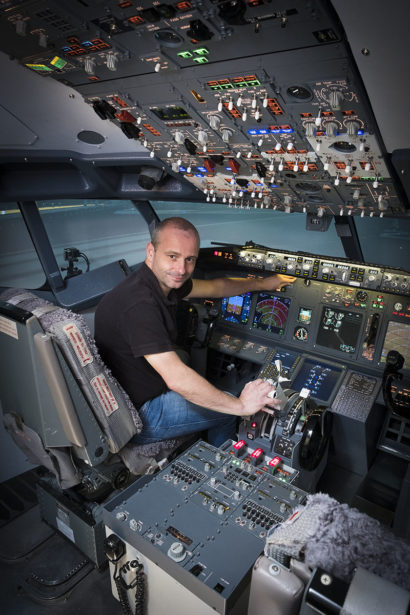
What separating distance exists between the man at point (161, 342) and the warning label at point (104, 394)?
18 cm

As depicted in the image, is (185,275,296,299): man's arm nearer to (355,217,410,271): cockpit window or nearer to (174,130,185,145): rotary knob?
(174,130,185,145): rotary knob

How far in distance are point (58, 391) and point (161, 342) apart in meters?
0.43

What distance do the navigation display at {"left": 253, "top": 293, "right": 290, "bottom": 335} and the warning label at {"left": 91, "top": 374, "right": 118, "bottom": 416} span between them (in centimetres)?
168

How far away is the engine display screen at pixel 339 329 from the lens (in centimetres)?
256

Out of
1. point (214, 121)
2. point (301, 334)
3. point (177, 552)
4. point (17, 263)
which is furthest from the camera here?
point (17, 263)

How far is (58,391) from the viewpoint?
1.31 m

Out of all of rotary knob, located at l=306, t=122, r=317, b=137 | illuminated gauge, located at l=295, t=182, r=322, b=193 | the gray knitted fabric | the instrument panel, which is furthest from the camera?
the instrument panel

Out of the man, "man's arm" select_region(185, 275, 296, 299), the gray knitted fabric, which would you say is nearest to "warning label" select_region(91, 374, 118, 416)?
the man

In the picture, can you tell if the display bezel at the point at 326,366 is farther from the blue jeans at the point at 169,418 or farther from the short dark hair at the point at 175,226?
the short dark hair at the point at 175,226

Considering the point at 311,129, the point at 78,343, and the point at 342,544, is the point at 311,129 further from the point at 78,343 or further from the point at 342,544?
the point at 342,544

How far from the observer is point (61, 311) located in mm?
1423

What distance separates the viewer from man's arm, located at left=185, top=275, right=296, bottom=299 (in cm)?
248

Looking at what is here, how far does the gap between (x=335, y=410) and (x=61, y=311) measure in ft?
5.78

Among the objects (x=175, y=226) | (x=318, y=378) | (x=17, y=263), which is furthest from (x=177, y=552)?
(x=17, y=263)
